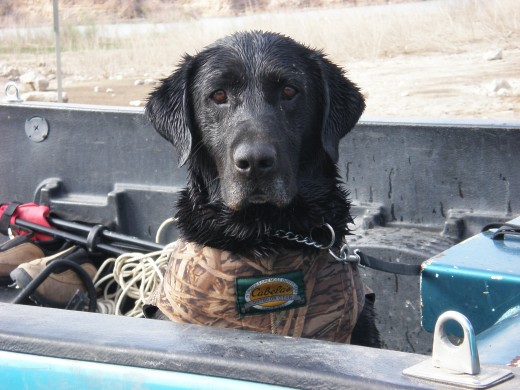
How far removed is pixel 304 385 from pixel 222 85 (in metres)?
1.51

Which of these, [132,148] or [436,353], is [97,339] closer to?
[436,353]

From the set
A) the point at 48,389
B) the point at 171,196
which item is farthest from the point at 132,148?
the point at 48,389

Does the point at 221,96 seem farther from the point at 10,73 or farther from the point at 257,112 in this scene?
the point at 10,73

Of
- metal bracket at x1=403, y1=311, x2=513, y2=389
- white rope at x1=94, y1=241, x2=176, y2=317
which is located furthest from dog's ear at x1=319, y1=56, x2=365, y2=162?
metal bracket at x1=403, y1=311, x2=513, y2=389

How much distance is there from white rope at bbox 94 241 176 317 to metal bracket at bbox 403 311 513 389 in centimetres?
216

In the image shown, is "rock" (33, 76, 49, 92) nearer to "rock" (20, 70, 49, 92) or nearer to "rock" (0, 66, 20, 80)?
"rock" (20, 70, 49, 92)

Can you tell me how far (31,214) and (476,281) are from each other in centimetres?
229

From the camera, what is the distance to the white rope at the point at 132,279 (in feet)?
12.1

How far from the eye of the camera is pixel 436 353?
60.9 inches

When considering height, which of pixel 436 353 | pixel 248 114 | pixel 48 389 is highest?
pixel 248 114

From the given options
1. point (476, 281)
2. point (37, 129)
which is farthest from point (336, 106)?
point (37, 129)

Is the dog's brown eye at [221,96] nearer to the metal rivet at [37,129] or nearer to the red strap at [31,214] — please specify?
the red strap at [31,214]

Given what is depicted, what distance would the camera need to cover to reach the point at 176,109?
3021 millimetres

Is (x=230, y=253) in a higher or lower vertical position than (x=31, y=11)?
lower
